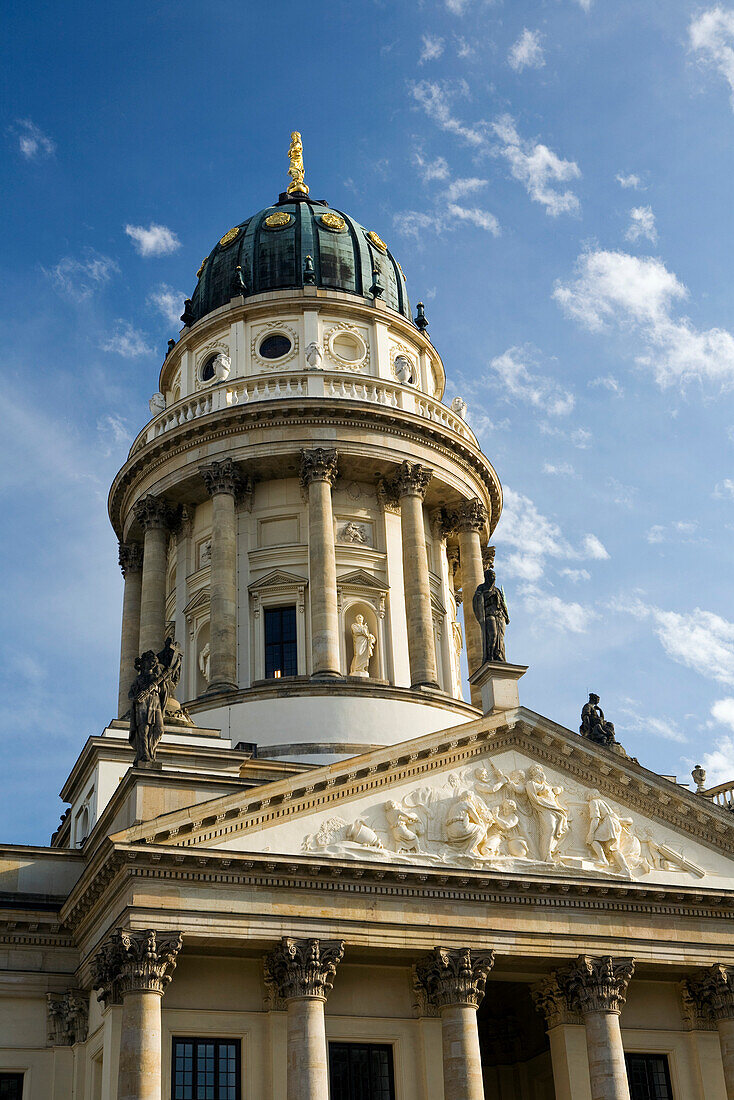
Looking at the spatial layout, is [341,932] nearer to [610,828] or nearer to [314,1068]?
[314,1068]

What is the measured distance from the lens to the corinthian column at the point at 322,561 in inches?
1646

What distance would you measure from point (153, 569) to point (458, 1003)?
2247 centimetres

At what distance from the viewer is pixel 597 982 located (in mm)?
30094

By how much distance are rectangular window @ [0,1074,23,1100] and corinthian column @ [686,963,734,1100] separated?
16.3 metres

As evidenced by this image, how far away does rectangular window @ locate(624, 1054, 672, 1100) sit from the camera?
1233 inches

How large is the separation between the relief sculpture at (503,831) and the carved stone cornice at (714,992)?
2.39 meters

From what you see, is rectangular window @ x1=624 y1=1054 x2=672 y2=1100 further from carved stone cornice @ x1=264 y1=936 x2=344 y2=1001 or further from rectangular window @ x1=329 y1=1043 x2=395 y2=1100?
carved stone cornice @ x1=264 y1=936 x2=344 y2=1001

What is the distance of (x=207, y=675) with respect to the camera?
43.1 metres

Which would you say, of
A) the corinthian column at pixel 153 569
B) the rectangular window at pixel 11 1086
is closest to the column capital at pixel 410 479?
the corinthian column at pixel 153 569

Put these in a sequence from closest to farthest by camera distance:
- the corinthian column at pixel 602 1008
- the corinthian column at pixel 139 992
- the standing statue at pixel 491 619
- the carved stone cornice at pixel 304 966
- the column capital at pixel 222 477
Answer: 1. the corinthian column at pixel 139 992
2. the carved stone cornice at pixel 304 966
3. the corinthian column at pixel 602 1008
4. the standing statue at pixel 491 619
5. the column capital at pixel 222 477

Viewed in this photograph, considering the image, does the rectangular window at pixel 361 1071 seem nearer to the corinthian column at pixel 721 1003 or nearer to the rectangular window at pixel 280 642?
the corinthian column at pixel 721 1003

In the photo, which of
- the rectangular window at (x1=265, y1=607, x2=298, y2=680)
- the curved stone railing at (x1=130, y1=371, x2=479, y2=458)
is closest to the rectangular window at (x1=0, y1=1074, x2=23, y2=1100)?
the rectangular window at (x1=265, y1=607, x2=298, y2=680)

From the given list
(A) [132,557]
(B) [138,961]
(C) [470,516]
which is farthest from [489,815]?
(A) [132,557]

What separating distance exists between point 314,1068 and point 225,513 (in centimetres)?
2180
